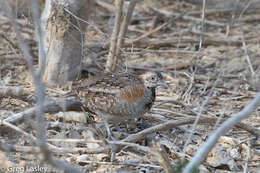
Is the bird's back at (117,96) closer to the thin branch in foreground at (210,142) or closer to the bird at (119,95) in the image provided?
the bird at (119,95)

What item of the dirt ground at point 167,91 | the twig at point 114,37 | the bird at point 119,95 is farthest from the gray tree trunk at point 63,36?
the bird at point 119,95

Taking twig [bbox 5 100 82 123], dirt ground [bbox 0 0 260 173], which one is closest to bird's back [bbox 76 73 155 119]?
twig [bbox 5 100 82 123]

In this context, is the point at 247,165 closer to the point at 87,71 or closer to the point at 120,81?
the point at 120,81

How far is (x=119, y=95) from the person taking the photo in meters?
5.12

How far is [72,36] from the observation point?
625 cm

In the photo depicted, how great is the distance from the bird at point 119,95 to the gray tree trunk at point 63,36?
3.39 feet

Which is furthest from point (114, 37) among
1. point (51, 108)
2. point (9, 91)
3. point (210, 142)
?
point (210, 142)

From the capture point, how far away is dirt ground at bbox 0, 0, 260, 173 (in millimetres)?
4562

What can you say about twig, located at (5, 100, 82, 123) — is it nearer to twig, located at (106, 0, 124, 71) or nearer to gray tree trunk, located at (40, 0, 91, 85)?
gray tree trunk, located at (40, 0, 91, 85)

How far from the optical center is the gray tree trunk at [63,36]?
6.16 meters

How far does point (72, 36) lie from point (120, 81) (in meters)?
1.42

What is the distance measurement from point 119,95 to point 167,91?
1.94 meters

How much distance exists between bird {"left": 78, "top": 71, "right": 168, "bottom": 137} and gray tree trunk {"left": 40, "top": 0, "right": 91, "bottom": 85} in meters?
1.03

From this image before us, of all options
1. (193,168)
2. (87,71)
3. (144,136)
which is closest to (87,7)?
(87,71)
